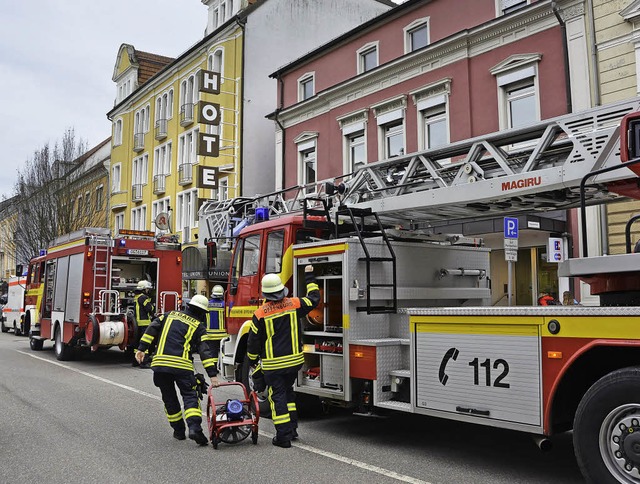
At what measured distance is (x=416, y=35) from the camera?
707 inches

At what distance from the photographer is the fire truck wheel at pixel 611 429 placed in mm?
4285

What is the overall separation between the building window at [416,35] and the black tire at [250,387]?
479 inches

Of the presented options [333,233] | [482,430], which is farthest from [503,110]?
[482,430]

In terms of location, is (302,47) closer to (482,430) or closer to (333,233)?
(333,233)

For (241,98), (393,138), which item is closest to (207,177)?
(241,98)

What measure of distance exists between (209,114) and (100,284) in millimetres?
11566

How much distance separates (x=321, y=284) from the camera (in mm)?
7469

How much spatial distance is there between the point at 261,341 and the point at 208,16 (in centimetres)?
2711

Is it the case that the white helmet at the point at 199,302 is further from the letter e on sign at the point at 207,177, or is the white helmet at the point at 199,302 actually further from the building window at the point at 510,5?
the letter e on sign at the point at 207,177

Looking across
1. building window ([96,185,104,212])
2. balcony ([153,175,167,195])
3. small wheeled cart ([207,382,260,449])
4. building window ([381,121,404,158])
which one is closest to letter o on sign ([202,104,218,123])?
balcony ([153,175,167,195])

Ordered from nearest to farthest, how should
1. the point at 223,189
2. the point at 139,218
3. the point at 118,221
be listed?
1. the point at 223,189
2. the point at 139,218
3. the point at 118,221

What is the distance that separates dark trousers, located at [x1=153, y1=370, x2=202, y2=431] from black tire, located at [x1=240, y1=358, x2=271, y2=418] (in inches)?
42.0

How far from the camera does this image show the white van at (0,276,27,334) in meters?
22.2

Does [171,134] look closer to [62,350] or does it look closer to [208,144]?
[208,144]
